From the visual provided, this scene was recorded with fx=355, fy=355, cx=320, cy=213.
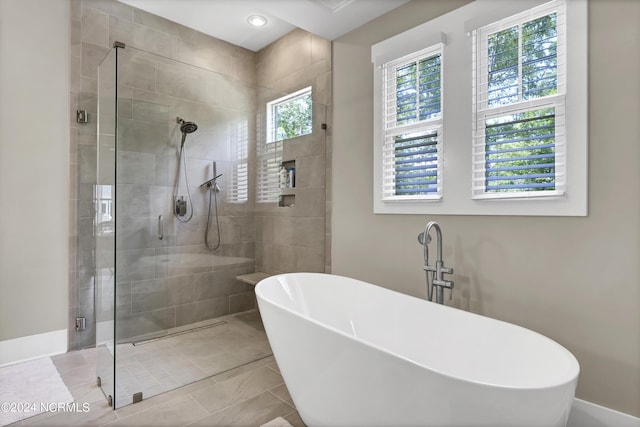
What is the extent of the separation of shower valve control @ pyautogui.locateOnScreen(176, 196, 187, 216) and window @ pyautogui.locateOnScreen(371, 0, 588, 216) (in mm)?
1420

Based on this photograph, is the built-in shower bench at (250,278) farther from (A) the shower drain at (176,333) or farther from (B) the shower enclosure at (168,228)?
(A) the shower drain at (176,333)

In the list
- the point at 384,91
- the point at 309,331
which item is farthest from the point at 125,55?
the point at 309,331

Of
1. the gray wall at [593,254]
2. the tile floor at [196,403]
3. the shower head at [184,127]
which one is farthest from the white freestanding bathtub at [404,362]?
the shower head at [184,127]

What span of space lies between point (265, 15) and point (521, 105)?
240 cm

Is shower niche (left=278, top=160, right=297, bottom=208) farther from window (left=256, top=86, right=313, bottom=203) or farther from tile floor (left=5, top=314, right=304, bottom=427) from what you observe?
tile floor (left=5, top=314, right=304, bottom=427)

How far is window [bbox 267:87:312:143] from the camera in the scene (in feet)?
9.63

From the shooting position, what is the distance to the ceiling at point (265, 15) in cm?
270

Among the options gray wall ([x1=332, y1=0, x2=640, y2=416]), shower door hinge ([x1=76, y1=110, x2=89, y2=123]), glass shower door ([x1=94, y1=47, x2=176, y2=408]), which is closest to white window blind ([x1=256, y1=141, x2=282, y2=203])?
glass shower door ([x1=94, y1=47, x2=176, y2=408])

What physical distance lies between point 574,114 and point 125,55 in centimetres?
259

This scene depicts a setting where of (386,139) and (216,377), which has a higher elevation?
(386,139)

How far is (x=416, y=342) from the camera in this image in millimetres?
2031

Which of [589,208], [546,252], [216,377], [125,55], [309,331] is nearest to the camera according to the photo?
[309,331]

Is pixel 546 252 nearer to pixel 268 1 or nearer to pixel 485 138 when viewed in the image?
pixel 485 138

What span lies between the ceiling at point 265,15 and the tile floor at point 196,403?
2.58 metres
